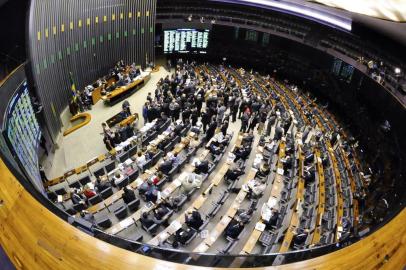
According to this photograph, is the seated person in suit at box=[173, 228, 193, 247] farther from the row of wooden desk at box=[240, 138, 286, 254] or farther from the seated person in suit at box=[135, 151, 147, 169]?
the seated person in suit at box=[135, 151, 147, 169]

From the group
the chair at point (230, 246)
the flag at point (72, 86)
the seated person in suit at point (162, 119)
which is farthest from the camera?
the flag at point (72, 86)

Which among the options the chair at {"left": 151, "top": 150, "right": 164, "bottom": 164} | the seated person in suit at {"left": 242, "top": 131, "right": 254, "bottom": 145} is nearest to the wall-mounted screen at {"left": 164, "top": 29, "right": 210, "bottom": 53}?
the seated person in suit at {"left": 242, "top": 131, "right": 254, "bottom": 145}

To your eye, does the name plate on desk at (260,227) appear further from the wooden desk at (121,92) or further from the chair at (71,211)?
the wooden desk at (121,92)

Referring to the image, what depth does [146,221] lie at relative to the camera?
8.34 m

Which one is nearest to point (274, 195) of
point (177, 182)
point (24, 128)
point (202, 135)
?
point (177, 182)

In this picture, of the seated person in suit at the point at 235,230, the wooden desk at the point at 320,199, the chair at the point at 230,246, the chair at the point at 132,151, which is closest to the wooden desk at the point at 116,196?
the chair at the point at 132,151

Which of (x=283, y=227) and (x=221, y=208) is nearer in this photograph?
(x=283, y=227)

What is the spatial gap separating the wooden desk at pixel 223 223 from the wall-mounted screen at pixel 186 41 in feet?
33.5

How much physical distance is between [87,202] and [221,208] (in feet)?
13.0

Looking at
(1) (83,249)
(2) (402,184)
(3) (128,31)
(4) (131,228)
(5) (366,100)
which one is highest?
(3) (128,31)

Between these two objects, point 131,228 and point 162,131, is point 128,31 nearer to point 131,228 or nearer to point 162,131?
point 162,131

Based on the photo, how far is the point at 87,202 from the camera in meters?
8.80

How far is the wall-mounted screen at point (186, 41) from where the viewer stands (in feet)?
56.7

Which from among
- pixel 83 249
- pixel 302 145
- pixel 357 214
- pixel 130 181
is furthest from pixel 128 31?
pixel 83 249
